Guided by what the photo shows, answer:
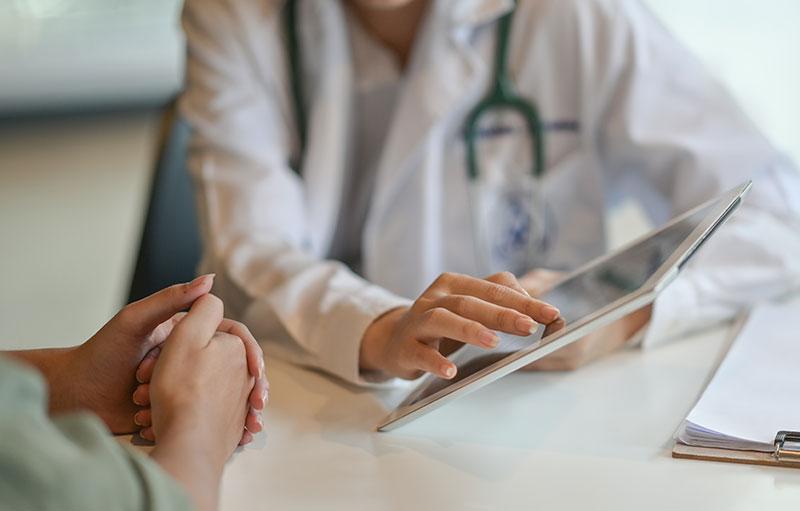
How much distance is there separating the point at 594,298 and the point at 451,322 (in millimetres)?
113

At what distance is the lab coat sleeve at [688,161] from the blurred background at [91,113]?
91 centimetres

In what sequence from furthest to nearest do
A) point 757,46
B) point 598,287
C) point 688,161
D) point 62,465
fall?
1. point 757,46
2. point 688,161
3. point 598,287
4. point 62,465

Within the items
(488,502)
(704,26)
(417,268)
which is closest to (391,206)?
(417,268)

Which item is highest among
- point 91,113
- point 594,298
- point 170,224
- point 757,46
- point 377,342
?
point 757,46

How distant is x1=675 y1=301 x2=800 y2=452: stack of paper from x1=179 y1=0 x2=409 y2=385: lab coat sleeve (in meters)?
0.36

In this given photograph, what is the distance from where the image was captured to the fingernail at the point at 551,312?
0.55 metres

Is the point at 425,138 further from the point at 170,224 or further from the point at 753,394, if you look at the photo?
the point at 753,394

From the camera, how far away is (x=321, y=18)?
1.08 meters

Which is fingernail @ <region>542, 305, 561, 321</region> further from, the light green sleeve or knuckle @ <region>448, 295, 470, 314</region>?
the light green sleeve

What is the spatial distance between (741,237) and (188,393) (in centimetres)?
A: 59

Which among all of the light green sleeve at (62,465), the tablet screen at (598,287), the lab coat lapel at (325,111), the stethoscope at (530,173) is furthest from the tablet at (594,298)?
the lab coat lapel at (325,111)

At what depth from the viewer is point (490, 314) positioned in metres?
0.56

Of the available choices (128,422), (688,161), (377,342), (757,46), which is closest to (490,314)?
(377,342)

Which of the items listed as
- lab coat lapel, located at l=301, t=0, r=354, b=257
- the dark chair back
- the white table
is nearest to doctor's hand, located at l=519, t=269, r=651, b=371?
the white table
